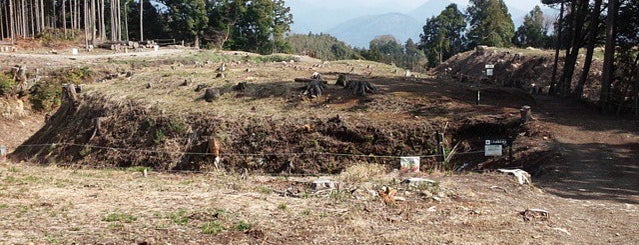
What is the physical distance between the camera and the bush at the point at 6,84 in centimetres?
2752

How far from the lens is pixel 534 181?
12.2 meters

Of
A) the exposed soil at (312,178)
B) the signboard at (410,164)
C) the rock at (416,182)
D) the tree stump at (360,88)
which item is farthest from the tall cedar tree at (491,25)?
the rock at (416,182)

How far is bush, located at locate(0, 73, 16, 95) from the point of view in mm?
27516

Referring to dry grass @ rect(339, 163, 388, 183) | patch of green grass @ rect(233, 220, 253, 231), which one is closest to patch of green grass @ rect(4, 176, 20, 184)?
patch of green grass @ rect(233, 220, 253, 231)

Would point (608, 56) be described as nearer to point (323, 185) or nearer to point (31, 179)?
point (323, 185)

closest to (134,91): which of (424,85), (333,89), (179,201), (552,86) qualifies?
(333,89)

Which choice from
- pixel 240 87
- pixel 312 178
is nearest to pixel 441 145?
pixel 312 178

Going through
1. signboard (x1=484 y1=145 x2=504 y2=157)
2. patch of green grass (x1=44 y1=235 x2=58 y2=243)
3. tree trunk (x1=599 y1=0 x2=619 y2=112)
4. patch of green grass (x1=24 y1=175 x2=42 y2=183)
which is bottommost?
patch of green grass (x1=24 y1=175 x2=42 y2=183)

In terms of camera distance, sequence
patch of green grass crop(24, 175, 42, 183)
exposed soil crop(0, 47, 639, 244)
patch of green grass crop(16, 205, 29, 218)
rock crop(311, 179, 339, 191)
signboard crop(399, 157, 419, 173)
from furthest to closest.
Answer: signboard crop(399, 157, 419, 173) < patch of green grass crop(24, 175, 42, 183) < rock crop(311, 179, 339, 191) < patch of green grass crop(16, 205, 29, 218) < exposed soil crop(0, 47, 639, 244)

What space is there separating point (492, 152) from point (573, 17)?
14.0m

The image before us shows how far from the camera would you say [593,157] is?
13.6m

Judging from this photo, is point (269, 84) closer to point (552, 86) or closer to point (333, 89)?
point (333, 89)

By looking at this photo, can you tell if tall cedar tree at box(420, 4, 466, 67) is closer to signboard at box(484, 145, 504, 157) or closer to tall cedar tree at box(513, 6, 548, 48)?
tall cedar tree at box(513, 6, 548, 48)

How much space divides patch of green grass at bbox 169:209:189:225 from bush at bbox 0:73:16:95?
23.5 metres
